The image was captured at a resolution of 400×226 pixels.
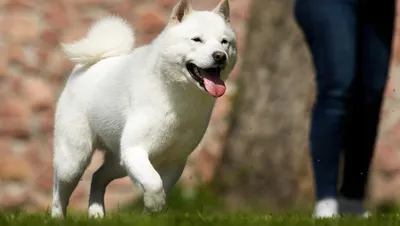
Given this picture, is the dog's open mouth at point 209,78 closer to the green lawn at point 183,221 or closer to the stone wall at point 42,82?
the green lawn at point 183,221

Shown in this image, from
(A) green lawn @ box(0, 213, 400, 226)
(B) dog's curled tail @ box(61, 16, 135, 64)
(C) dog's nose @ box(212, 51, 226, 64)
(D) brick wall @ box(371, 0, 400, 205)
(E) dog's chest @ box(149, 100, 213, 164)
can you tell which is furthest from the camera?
(D) brick wall @ box(371, 0, 400, 205)

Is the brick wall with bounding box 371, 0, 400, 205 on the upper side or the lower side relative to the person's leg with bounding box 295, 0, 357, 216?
lower

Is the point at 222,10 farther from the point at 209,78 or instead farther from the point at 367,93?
the point at 367,93

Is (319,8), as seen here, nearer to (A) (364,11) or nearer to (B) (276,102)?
(A) (364,11)

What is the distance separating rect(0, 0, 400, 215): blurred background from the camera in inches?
329

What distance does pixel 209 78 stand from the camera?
517 cm

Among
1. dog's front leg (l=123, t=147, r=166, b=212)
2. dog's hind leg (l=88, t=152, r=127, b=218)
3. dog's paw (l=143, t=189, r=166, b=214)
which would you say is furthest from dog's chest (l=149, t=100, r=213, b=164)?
dog's hind leg (l=88, t=152, r=127, b=218)

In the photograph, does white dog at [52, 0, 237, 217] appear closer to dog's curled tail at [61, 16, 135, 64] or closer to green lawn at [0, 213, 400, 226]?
dog's curled tail at [61, 16, 135, 64]

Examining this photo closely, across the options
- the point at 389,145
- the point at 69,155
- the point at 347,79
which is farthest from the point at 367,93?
the point at 389,145

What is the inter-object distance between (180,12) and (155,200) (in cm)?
81

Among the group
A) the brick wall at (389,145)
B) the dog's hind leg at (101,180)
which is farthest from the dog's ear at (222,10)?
the brick wall at (389,145)

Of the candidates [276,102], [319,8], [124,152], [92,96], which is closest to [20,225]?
[124,152]

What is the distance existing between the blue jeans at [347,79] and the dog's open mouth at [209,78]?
741 millimetres

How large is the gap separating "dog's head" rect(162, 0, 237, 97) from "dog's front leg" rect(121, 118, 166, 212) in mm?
269
